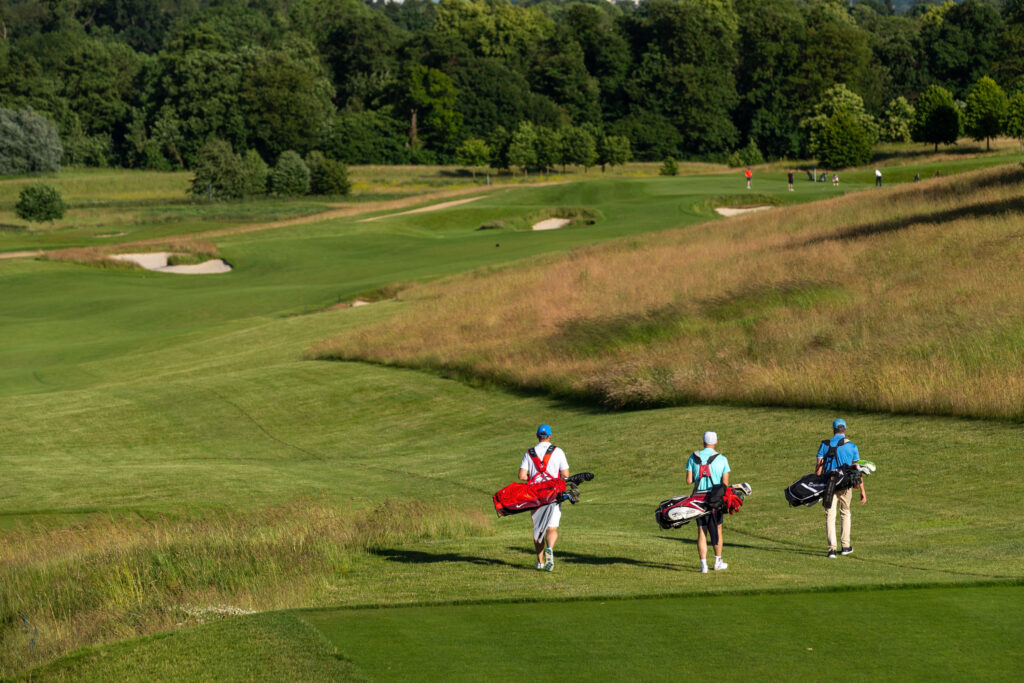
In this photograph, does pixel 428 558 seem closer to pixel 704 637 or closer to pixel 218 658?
pixel 218 658

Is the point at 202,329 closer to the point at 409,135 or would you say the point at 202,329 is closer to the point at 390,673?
the point at 390,673

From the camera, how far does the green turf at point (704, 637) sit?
10.6 m

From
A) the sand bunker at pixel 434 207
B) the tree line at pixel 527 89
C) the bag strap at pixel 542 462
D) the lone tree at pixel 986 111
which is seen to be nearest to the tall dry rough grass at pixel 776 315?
the bag strap at pixel 542 462

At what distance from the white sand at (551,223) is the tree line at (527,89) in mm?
57448

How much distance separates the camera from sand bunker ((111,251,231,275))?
3214 inches

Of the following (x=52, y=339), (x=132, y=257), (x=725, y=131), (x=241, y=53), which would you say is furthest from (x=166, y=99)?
(x=52, y=339)

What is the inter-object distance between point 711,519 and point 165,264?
73619 mm

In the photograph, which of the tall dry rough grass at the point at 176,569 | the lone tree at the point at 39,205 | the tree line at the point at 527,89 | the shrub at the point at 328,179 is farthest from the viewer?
the tree line at the point at 527,89

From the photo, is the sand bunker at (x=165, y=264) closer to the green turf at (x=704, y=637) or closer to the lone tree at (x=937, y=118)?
the green turf at (x=704, y=637)

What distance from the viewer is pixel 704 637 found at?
11695mm

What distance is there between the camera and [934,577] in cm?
1396

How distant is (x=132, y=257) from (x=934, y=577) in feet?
252

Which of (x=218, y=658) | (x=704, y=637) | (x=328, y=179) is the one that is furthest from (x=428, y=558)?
(x=328, y=179)

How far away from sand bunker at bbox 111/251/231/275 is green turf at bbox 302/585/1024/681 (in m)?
71.0
